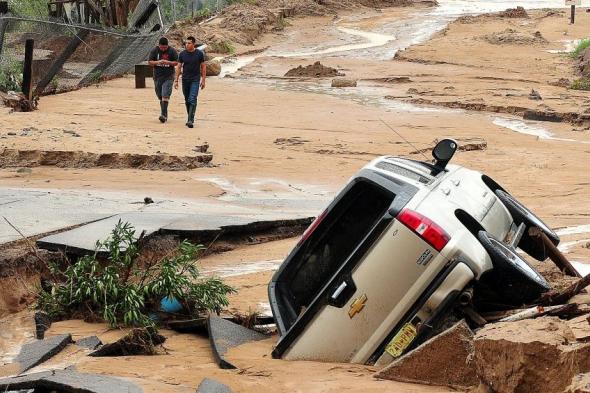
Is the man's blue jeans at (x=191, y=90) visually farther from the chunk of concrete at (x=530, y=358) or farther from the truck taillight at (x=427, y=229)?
the chunk of concrete at (x=530, y=358)

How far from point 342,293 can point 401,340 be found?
0.39 m

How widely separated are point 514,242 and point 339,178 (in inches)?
324

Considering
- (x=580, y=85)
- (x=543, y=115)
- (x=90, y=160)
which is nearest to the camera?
(x=90, y=160)

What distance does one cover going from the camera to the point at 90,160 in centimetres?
1521

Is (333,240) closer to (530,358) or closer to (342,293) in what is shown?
(342,293)

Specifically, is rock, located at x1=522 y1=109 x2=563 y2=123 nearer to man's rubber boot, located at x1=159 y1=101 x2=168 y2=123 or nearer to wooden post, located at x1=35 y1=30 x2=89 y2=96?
man's rubber boot, located at x1=159 y1=101 x2=168 y2=123

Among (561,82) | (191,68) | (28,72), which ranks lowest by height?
(561,82)

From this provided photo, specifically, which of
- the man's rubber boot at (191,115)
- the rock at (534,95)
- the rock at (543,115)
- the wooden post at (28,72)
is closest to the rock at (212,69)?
the rock at (534,95)

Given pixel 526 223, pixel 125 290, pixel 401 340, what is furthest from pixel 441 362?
pixel 125 290

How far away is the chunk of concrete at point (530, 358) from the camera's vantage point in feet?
15.1

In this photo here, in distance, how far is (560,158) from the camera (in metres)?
17.5

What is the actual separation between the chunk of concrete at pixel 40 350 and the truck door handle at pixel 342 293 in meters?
1.77

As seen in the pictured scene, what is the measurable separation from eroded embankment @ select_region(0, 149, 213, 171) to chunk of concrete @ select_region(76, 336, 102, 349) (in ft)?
27.6

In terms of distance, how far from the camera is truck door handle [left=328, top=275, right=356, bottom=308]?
5.85m
